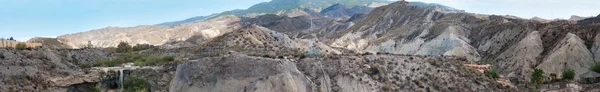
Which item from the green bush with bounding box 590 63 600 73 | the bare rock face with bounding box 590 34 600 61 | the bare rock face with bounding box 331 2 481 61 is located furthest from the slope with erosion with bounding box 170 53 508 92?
the bare rock face with bounding box 331 2 481 61

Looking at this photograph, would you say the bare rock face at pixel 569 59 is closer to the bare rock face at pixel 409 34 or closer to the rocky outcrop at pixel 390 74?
the bare rock face at pixel 409 34

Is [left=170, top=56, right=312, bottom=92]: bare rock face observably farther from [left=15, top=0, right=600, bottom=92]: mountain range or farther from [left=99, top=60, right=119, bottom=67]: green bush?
[left=99, top=60, right=119, bottom=67]: green bush

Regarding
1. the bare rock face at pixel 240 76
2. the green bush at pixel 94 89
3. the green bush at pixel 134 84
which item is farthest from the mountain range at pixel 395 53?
the green bush at pixel 94 89

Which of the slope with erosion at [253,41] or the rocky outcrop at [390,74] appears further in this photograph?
the slope with erosion at [253,41]

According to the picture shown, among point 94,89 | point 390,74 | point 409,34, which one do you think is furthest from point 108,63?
point 409,34

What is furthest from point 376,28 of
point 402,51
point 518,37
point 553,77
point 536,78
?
point 536,78
